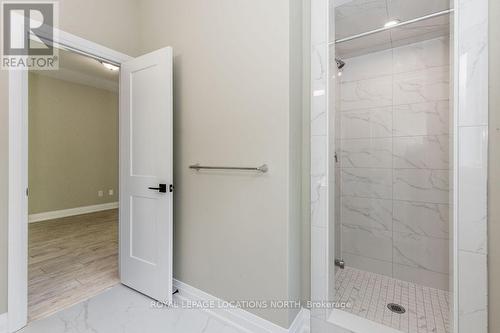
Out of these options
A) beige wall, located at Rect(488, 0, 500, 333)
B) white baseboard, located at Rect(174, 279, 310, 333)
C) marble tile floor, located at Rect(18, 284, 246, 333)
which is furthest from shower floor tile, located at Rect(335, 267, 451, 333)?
marble tile floor, located at Rect(18, 284, 246, 333)

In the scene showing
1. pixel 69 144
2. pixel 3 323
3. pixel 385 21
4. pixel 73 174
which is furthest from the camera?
pixel 73 174

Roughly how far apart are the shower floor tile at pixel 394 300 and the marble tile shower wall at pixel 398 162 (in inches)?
4.4

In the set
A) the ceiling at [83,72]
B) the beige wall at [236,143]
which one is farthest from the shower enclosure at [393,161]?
the ceiling at [83,72]

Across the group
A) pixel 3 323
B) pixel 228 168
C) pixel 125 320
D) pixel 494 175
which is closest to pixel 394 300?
pixel 494 175

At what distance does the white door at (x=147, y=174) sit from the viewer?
1.89 m

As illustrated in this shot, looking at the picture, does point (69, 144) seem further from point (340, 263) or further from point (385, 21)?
point (385, 21)

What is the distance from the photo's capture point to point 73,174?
473 centimetres

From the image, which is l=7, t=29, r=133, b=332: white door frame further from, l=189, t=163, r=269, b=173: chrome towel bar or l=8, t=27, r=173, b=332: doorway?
l=189, t=163, r=269, b=173: chrome towel bar

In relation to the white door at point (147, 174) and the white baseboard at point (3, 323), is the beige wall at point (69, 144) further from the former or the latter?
the white baseboard at point (3, 323)

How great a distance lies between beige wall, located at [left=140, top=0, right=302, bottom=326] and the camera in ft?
4.96

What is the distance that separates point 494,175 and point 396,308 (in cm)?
132

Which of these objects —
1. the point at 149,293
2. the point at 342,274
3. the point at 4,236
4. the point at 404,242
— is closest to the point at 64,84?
the point at 4,236

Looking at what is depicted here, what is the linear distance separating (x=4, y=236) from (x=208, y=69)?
5.88 ft

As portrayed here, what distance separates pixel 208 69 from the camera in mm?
1841
